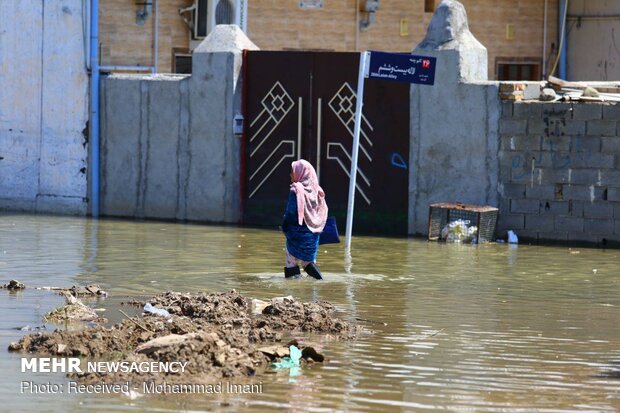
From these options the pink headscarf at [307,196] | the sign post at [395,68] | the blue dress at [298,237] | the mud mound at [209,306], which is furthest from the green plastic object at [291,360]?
the sign post at [395,68]

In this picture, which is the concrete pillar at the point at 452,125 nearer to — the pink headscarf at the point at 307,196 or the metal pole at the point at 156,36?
the pink headscarf at the point at 307,196

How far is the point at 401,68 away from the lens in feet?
56.4

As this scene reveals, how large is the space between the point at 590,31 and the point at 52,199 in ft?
42.6

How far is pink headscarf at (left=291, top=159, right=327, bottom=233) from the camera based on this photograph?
44.6ft

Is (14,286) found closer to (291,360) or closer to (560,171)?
(291,360)

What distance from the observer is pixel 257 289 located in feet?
42.1

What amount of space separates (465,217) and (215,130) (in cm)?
437

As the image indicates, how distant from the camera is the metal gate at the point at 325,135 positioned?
19.1 m

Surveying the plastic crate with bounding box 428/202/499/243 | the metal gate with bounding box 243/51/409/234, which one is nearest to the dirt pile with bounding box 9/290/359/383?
the plastic crate with bounding box 428/202/499/243

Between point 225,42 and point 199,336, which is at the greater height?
point 225,42

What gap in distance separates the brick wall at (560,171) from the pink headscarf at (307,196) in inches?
208

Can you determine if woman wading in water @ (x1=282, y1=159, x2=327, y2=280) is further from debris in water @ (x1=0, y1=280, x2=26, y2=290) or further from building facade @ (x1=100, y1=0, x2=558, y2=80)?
building facade @ (x1=100, y1=0, x2=558, y2=80)

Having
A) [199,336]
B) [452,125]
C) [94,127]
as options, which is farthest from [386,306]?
[94,127]

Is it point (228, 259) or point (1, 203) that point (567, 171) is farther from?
point (1, 203)
